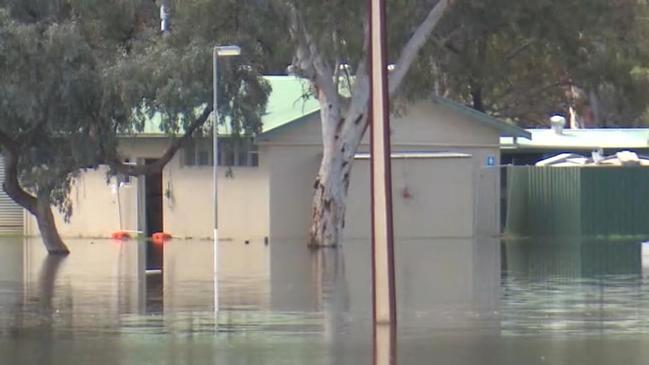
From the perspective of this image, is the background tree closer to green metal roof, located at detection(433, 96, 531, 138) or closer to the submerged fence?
green metal roof, located at detection(433, 96, 531, 138)

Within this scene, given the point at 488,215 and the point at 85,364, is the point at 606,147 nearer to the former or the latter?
the point at 488,215

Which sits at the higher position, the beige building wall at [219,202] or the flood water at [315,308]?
the beige building wall at [219,202]

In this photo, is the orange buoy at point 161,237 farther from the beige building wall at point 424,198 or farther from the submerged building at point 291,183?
the beige building wall at point 424,198

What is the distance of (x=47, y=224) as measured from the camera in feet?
118

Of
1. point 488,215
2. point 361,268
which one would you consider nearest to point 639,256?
point 361,268

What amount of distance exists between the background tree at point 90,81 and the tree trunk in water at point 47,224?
0.11ft

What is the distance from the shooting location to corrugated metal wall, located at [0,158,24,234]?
156 ft

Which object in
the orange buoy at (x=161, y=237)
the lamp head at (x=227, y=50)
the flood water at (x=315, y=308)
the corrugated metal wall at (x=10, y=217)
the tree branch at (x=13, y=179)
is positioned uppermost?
the lamp head at (x=227, y=50)

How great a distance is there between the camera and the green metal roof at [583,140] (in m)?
51.1

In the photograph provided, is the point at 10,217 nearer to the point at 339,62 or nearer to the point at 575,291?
the point at 339,62

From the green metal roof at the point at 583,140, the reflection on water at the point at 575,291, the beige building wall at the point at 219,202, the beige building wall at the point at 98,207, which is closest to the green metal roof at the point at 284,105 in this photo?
the beige building wall at the point at 219,202

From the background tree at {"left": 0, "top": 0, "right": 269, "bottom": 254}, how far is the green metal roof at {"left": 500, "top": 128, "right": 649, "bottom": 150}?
16816 millimetres

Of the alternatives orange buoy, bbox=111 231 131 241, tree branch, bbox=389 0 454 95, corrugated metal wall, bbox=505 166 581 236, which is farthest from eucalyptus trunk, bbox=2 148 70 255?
corrugated metal wall, bbox=505 166 581 236

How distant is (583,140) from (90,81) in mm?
23263
